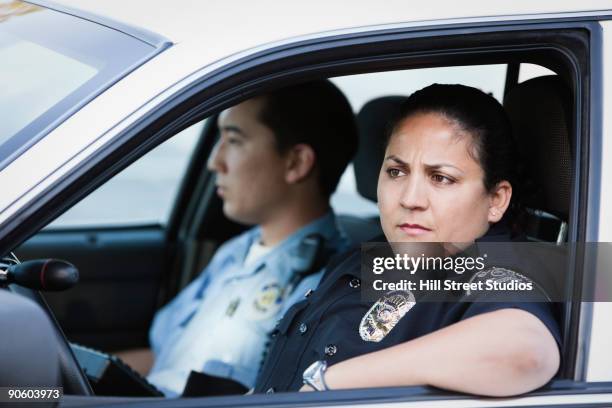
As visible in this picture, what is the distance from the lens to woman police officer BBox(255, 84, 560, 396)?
5.19 ft

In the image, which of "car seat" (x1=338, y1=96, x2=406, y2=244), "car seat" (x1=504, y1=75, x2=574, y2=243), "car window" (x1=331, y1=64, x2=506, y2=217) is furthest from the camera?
"car seat" (x1=338, y1=96, x2=406, y2=244)

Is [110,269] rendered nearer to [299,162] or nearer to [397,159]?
[299,162]

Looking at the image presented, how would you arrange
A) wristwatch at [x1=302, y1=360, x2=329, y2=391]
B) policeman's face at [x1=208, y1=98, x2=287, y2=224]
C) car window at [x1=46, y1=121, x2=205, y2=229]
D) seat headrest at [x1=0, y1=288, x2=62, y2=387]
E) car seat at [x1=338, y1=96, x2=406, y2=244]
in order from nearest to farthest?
1. seat headrest at [x1=0, y1=288, x2=62, y2=387]
2. wristwatch at [x1=302, y1=360, x2=329, y2=391]
3. car seat at [x1=338, y1=96, x2=406, y2=244]
4. policeman's face at [x1=208, y1=98, x2=287, y2=224]
5. car window at [x1=46, y1=121, x2=205, y2=229]

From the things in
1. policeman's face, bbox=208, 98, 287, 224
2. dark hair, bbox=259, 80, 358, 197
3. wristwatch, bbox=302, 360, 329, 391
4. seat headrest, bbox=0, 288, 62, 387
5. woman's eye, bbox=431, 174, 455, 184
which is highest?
dark hair, bbox=259, 80, 358, 197

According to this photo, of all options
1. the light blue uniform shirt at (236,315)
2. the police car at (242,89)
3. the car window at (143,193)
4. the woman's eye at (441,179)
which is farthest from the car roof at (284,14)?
the car window at (143,193)

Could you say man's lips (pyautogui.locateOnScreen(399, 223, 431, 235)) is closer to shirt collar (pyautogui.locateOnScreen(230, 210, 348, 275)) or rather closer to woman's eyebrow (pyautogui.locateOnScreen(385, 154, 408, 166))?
woman's eyebrow (pyautogui.locateOnScreen(385, 154, 408, 166))

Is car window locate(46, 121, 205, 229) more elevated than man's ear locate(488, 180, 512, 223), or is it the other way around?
car window locate(46, 121, 205, 229)

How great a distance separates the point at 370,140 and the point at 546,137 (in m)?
0.90

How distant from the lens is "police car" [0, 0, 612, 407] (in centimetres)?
153

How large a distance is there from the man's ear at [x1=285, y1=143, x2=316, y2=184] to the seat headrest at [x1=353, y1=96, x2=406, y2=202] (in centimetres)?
21

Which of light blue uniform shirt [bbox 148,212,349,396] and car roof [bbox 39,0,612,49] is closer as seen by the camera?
car roof [bbox 39,0,612,49]

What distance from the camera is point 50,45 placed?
1.82 meters

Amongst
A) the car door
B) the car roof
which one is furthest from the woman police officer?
the car door

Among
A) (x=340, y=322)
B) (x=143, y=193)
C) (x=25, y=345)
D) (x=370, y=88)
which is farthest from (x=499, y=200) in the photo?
(x=143, y=193)
